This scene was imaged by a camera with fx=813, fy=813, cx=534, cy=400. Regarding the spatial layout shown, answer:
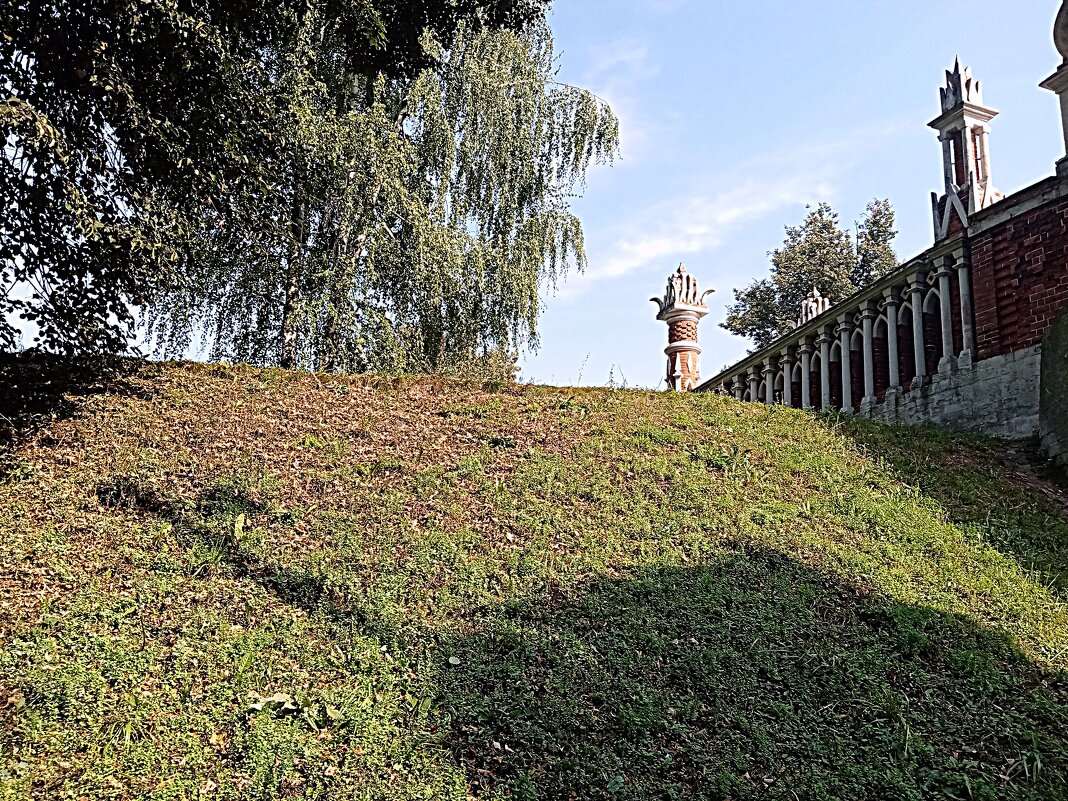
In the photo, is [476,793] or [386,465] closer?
[476,793]

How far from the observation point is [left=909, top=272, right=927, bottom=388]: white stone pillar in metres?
10.5

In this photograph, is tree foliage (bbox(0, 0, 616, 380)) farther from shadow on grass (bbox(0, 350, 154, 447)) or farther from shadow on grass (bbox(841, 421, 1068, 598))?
shadow on grass (bbox(841, 421, 1068, 598))

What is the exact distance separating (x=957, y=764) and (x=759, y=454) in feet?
13.6

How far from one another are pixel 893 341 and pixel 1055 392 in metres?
2.87

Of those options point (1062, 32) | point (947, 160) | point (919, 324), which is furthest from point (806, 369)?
point (1062, 32)

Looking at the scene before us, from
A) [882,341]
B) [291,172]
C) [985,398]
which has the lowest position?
[985,398]

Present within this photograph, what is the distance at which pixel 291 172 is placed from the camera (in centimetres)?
1019

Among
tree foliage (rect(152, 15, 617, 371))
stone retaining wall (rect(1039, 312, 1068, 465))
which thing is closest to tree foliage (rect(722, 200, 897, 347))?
tree foliage (rect(152, 15, 617, 371))

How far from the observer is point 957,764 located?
4293 millimetres

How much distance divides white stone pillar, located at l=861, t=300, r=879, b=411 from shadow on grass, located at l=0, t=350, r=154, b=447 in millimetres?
9217

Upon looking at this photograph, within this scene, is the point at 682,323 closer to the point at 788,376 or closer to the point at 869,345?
the point at 788,376

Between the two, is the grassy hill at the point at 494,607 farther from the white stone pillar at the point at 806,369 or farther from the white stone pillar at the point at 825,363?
the white stone pillar at the point at 806,369

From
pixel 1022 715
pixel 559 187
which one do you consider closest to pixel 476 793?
pixel 1022 715

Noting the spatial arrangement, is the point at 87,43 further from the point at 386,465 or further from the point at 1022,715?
the point at 1022,715
